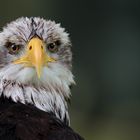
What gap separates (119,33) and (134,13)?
0.53 meters

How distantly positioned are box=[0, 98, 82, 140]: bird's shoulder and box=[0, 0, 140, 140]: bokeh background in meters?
8.30

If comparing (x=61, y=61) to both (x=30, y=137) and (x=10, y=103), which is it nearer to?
(x=10, y=103)

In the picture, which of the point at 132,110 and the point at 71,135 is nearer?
the point at 71,135

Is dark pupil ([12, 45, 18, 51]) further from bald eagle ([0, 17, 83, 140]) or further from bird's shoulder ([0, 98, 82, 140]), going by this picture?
bird's shoulder ([0, 98, 82, 140])

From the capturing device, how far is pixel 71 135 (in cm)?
954

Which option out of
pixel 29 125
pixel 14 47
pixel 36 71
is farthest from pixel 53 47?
pixel 29 125

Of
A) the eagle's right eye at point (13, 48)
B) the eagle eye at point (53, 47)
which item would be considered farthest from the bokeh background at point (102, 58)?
the eagle's right eye at point (13, 48)

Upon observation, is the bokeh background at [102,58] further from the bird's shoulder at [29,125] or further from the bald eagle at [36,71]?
the bird's shoulder at [29,125]

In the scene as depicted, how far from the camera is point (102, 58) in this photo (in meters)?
24.7

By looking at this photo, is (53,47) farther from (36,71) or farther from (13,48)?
(36,71)

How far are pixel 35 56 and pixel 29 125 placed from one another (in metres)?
0.94

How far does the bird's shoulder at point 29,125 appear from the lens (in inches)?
363

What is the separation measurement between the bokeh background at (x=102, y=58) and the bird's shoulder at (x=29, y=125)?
27.2 feet

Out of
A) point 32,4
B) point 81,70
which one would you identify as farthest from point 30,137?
point 32,4
